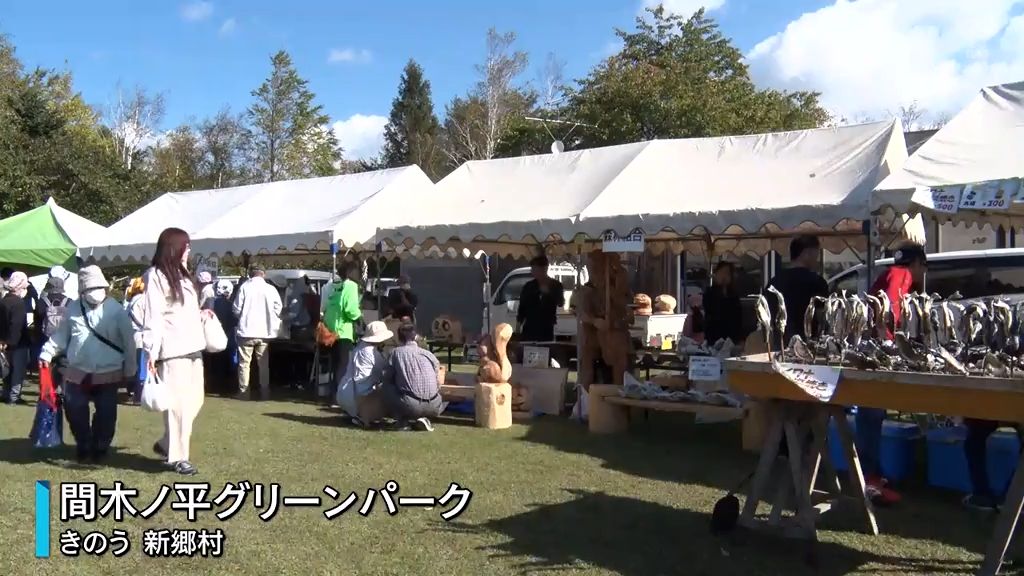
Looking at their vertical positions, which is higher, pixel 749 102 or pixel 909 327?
pixel 749 102

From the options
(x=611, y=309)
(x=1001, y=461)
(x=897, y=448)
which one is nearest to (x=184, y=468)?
(x=611, y=309)

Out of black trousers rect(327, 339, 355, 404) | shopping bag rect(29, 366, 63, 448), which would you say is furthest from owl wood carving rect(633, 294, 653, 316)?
shopping bag rect(29, 366, 63, 448)

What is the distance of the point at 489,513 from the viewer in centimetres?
584

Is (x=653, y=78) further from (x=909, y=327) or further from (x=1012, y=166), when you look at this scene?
(x=909, y=327)

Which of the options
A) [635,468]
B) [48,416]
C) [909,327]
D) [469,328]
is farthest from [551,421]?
[469,328]

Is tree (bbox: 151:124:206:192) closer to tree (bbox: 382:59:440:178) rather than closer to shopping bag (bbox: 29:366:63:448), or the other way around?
tree (bbox: 382:59:440:178)

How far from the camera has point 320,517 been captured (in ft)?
18.9

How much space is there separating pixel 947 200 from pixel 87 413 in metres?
6.84

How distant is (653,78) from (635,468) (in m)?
21.5

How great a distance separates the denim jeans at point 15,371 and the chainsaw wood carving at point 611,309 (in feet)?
23.4

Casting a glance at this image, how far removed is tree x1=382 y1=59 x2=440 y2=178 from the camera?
55031mm

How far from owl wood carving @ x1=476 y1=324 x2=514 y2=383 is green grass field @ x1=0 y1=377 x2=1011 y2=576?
68 cm

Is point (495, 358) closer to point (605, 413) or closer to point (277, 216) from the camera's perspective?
point (605, 413)

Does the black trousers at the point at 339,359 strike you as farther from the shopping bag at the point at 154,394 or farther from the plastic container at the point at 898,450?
the plastic container at the point at 898,450
